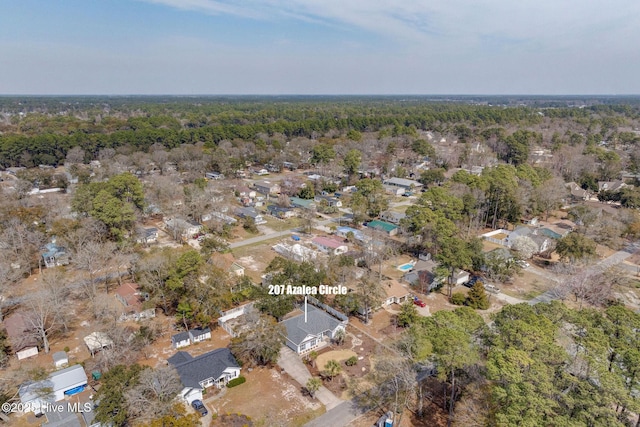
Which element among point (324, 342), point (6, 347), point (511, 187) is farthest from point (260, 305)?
point (511, 187)

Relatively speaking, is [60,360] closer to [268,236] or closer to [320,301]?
[320,301]

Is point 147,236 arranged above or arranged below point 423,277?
above

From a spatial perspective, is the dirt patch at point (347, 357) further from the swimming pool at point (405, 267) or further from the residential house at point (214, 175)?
the residential house at point (214, 175)

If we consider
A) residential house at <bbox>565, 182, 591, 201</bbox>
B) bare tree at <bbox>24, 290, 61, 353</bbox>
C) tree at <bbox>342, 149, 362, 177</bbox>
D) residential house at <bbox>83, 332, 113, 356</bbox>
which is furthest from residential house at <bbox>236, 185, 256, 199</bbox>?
residential house at <bbox>565, 182, 591, 201</bbox>

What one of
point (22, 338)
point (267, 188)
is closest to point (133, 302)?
point (22, 338)

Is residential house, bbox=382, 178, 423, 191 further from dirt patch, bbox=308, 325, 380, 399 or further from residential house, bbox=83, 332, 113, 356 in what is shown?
residential house, bbox=83, 332, 113, 356

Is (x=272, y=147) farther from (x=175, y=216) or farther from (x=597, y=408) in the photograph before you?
(x=597, y=408)
